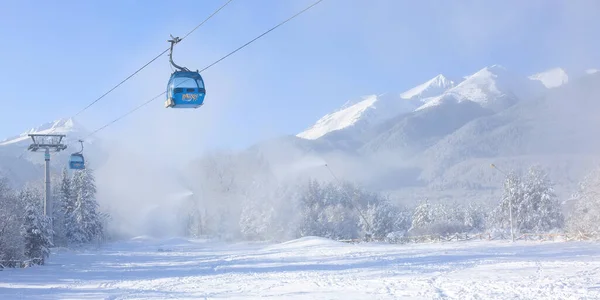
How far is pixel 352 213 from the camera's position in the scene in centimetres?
9088

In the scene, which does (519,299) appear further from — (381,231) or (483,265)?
(381,231)

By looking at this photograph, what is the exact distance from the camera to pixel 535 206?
72000mm

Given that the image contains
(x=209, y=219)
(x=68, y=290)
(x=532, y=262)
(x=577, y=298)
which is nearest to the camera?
(x=577, y=298)

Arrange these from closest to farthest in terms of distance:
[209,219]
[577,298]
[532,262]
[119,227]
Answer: [577,298]
[532,262]
[209,219]
[119,227]

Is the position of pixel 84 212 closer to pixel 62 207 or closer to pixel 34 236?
pixel 62 207

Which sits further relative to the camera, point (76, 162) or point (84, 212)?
point (84, 212)

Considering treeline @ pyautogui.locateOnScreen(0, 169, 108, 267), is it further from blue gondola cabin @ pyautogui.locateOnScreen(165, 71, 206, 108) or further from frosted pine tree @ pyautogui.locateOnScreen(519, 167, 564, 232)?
frosted pine tree @ pyautogui.locateOnScreen(519, 167, 564, 232)

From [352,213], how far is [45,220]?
5254cm

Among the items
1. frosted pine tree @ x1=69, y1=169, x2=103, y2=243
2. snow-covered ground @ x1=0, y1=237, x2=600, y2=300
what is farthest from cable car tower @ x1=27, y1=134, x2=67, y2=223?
frosted pine tree @ x1=69, y1=169, x2=103, y2=243

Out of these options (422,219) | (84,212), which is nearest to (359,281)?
(84,212)

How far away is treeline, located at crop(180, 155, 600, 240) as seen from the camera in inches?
2825

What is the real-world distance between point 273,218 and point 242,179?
1591cm

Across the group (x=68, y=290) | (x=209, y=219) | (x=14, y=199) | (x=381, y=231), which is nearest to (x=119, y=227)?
(x=209, y=219)

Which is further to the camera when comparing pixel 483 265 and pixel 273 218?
pixel 273 218
